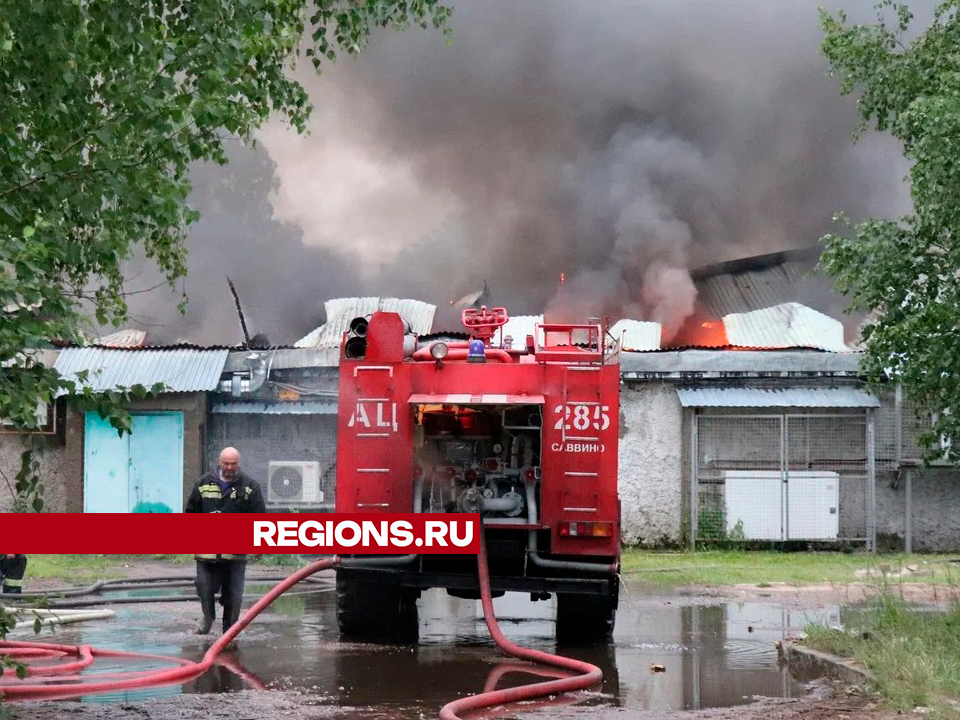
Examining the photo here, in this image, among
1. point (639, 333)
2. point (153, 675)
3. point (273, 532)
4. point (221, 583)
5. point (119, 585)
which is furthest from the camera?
point (639, 333)

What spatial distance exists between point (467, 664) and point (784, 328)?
1521cm

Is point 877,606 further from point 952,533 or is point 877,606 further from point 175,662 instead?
point 952,533

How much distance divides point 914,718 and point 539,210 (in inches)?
827

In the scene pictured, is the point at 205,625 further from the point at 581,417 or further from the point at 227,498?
the point at 581,417

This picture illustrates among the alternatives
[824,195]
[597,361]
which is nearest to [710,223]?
[824,195]

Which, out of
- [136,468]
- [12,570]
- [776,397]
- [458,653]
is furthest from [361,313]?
[458,653]

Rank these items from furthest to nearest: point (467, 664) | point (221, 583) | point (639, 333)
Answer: point (639, 333), point (221, 583), point (467, 664)

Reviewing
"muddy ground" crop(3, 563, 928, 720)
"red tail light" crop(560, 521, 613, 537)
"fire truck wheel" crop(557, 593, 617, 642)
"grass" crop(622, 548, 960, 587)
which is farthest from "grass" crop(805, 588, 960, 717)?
"grass" crop(622, 548, 960, 587)

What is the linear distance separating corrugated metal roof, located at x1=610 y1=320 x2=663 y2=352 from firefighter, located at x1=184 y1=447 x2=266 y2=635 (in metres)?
13.0

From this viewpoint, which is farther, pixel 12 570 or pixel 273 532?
pixel 12 570

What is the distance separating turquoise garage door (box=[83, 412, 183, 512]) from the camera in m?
20.0

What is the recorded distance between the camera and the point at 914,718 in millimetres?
7441

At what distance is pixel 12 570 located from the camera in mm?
12984

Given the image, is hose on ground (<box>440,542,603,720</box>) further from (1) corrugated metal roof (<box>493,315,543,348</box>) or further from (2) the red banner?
(1) corrugated metal roof (<box>493,315,543,348</box>)
